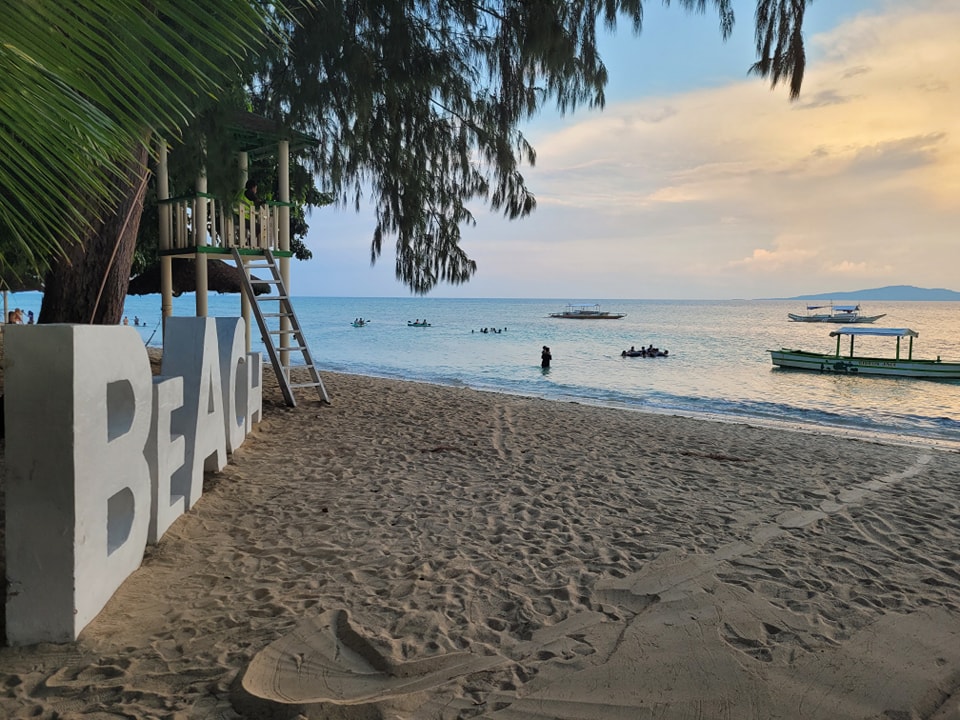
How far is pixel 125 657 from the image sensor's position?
8.11 feet

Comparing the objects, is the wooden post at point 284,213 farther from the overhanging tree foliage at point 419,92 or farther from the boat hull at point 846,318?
the boat hull at point 846,318

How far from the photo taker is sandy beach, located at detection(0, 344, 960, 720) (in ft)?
7.52

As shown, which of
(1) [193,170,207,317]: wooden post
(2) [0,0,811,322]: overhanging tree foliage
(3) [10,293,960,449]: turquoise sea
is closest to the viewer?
(2) [0,0,811,322]: overhanging tree foliage

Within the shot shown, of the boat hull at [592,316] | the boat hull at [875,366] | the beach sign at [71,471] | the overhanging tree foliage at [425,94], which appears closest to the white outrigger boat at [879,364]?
the boat hull at [875,366]

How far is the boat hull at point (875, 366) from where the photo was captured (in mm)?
19312

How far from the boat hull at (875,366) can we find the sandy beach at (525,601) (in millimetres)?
16290

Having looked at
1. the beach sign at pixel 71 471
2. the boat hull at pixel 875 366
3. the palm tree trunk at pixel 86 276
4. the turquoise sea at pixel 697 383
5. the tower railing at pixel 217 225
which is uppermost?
the tower railing at pixel 217 225

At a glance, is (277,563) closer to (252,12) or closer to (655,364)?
(252,12)

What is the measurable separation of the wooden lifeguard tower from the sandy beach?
2800 millimetres

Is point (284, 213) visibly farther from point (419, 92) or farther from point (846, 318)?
point (846, 318)

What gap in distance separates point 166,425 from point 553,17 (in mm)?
4830

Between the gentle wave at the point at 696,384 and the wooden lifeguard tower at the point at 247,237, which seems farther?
the gentle wave at the point at 696,384

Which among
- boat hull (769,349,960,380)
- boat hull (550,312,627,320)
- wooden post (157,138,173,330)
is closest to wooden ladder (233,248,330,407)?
wooden post (157,138,173,330)

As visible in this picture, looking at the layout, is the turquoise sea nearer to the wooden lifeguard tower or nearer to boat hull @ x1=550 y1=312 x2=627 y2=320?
the wooden lifeguard tower
